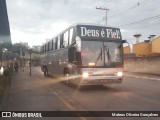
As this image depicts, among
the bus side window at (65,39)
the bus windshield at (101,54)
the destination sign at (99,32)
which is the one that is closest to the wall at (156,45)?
the bus side window at (65,39)

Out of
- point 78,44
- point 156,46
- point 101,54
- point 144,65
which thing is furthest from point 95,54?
point 156,46

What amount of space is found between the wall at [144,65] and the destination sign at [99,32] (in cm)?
1509

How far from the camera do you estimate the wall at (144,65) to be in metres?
29.8

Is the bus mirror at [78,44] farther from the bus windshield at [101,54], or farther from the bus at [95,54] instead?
the bus windshield at [101,54]

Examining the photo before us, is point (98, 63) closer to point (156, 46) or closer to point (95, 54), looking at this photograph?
point (95, 54)

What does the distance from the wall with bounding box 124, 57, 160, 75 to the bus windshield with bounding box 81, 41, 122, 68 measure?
15.5m

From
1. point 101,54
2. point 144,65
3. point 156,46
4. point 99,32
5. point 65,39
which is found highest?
point 156,46

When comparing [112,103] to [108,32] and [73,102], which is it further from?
[108,32]

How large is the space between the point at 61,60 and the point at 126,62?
19967mm

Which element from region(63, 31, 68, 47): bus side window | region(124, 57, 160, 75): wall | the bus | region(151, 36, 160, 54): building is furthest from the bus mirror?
region(151, 36, 160, 54): building

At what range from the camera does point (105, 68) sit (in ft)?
48.4

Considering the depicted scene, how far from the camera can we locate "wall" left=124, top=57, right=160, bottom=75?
2983 cm

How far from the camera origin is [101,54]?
48.7 feet

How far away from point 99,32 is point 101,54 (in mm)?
1248
